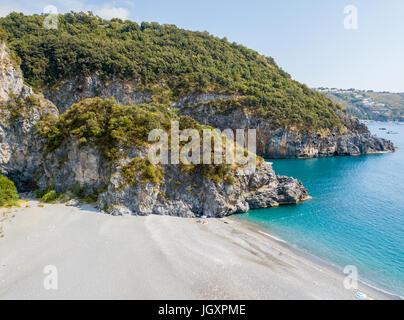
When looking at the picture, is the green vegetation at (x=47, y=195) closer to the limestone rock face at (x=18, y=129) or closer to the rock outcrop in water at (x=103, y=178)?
the rock outcrop in water at (x=103, y=178)

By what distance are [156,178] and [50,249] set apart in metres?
13.5

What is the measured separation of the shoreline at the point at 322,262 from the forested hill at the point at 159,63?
5558 centimetres

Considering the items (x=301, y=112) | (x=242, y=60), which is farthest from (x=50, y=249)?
(x=242, y=60)

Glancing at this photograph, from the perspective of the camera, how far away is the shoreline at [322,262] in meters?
18.8

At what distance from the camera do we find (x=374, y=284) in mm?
19672

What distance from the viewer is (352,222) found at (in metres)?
31.0

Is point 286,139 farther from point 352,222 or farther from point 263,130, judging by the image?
point 352,222

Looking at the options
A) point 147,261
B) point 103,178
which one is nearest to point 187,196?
point 147,261

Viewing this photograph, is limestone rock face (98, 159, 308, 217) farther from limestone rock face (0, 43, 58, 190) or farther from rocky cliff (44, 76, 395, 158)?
rocky cliff (44, 76, 395, 158)

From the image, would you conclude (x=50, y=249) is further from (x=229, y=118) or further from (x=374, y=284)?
(x=229, y=118)

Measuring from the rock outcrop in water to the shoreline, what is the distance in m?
4.99

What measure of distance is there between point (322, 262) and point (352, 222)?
1221 cm

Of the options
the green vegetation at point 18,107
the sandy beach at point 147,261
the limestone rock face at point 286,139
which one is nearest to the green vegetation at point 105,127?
the green vegetation at point 18,107

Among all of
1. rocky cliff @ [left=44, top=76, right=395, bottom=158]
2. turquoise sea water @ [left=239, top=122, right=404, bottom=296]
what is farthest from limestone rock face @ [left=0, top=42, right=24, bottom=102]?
turquoise sea water @ [left=239, top=122, right=404, bottom=296]
